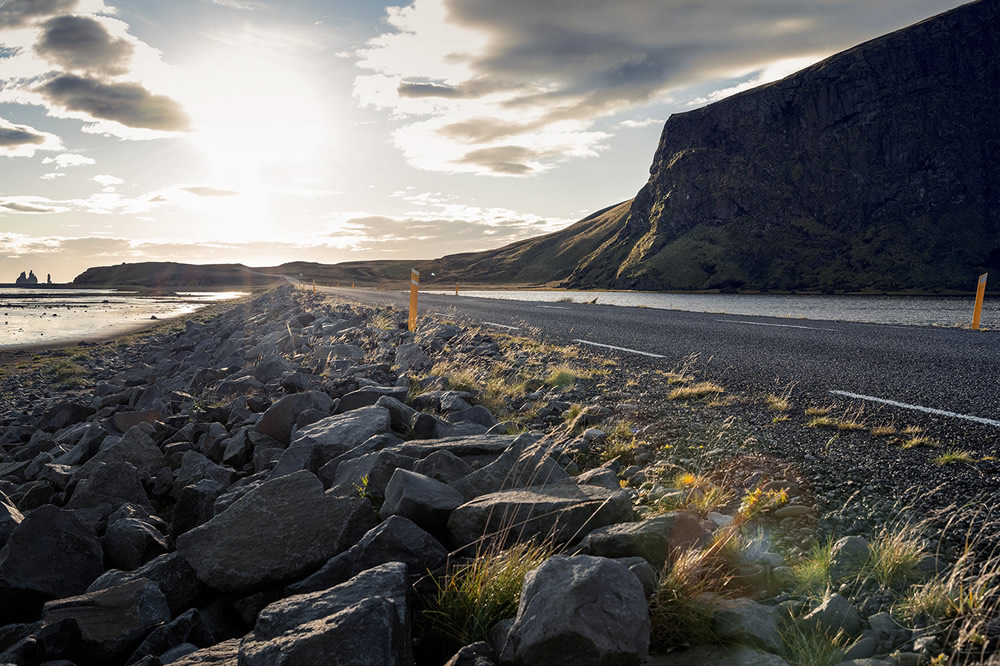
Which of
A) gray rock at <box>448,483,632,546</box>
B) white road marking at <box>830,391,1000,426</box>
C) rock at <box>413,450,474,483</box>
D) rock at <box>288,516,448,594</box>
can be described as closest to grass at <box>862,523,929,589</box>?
gray rock at <box>448,483,632,546</box>

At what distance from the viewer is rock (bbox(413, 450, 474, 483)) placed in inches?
158

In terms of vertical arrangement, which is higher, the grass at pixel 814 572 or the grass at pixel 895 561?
the grass at pixel 895 561

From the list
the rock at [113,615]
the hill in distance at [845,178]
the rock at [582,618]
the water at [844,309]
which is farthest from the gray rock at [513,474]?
the hill in distance at [845,178]

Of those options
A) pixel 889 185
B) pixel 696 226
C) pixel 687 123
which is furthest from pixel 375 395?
pixel 687 123

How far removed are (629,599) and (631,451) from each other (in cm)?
253

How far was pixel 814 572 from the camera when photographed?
2.73 meters

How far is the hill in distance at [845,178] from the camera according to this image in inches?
4717

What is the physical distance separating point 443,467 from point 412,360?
5.26 metres

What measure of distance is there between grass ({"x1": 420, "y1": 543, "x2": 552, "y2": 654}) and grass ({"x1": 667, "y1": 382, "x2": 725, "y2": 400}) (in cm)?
421

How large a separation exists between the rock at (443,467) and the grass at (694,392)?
3329 millimetres

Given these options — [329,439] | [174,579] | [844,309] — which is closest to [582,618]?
[174,579]

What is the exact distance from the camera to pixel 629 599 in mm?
2270

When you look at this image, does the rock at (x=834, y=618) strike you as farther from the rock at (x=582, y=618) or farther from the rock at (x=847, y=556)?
the rock at (x=582, y=618)

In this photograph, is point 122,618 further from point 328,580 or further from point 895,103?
point 895,103
